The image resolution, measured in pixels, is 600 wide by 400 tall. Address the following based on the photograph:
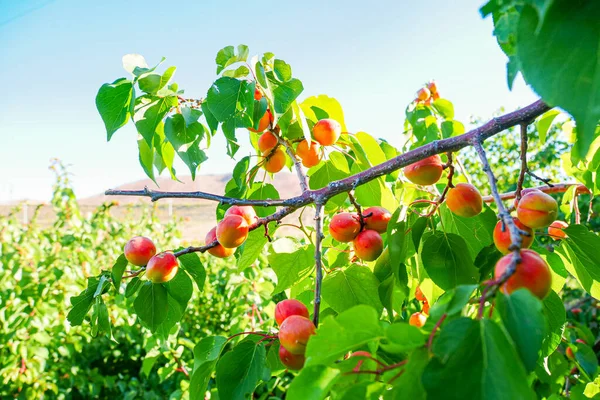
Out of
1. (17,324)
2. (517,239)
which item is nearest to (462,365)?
(517,239)

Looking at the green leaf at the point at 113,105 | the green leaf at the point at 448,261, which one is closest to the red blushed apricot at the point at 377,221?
the green leaf at the point at 448,261

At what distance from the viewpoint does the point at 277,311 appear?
619 mm

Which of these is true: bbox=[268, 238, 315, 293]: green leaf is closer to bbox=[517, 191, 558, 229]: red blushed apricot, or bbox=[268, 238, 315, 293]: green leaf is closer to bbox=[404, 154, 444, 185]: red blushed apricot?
bbox=[404, 154, 444, 185]: red blushed apricot

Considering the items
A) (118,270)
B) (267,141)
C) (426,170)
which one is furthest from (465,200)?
(118,270)

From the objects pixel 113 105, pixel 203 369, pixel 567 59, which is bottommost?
pixel 203 369

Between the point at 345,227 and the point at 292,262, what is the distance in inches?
5.6

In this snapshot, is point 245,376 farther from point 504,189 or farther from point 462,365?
point 504,189

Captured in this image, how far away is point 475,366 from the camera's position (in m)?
0.32

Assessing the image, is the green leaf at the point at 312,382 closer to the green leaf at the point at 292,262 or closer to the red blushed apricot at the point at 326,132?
the green leaf at the point at 292,262

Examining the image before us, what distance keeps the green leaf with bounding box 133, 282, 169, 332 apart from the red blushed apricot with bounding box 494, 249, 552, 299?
56cm

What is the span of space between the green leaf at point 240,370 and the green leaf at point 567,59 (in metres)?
0.44

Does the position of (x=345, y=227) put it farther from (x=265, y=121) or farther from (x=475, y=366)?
(x=475, y=366)

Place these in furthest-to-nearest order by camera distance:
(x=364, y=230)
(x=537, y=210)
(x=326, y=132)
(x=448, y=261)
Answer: (x=326, y=132)
(x=364, y=230)
(x=448, y=261)
(x=537, y=210)

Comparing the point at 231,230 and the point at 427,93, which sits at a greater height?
the point at 427,93
